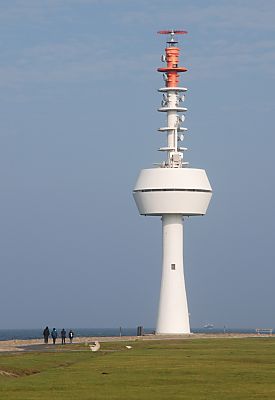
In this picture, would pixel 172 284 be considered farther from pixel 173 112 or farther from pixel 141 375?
pixel 141 375

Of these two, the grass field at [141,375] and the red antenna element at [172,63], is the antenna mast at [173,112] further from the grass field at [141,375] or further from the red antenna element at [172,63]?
the grass field at [141,375]

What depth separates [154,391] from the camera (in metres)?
36.2

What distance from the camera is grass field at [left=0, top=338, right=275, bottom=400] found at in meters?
35.4

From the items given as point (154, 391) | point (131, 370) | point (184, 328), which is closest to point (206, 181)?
point (184, 328)

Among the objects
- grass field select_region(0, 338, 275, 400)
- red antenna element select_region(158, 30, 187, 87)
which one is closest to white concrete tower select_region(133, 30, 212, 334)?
red antenna element select_region(158, 30, 187, 87)

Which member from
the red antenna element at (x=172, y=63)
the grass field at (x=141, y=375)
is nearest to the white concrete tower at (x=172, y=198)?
the red antenna element at (x=172, y=63)

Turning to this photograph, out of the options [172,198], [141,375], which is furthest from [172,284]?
[141,375]

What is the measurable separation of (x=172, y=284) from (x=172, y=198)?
7241mm

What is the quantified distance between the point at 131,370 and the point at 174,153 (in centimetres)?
5202

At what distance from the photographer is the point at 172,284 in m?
95.6

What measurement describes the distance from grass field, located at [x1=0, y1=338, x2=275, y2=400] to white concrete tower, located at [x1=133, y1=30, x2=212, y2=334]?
32500 mm

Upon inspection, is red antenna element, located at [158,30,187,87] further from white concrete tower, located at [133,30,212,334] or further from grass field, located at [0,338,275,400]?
grass field, located at [0,338,275,400]

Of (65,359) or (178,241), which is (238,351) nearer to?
(65,359)

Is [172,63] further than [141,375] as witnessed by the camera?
Yes
